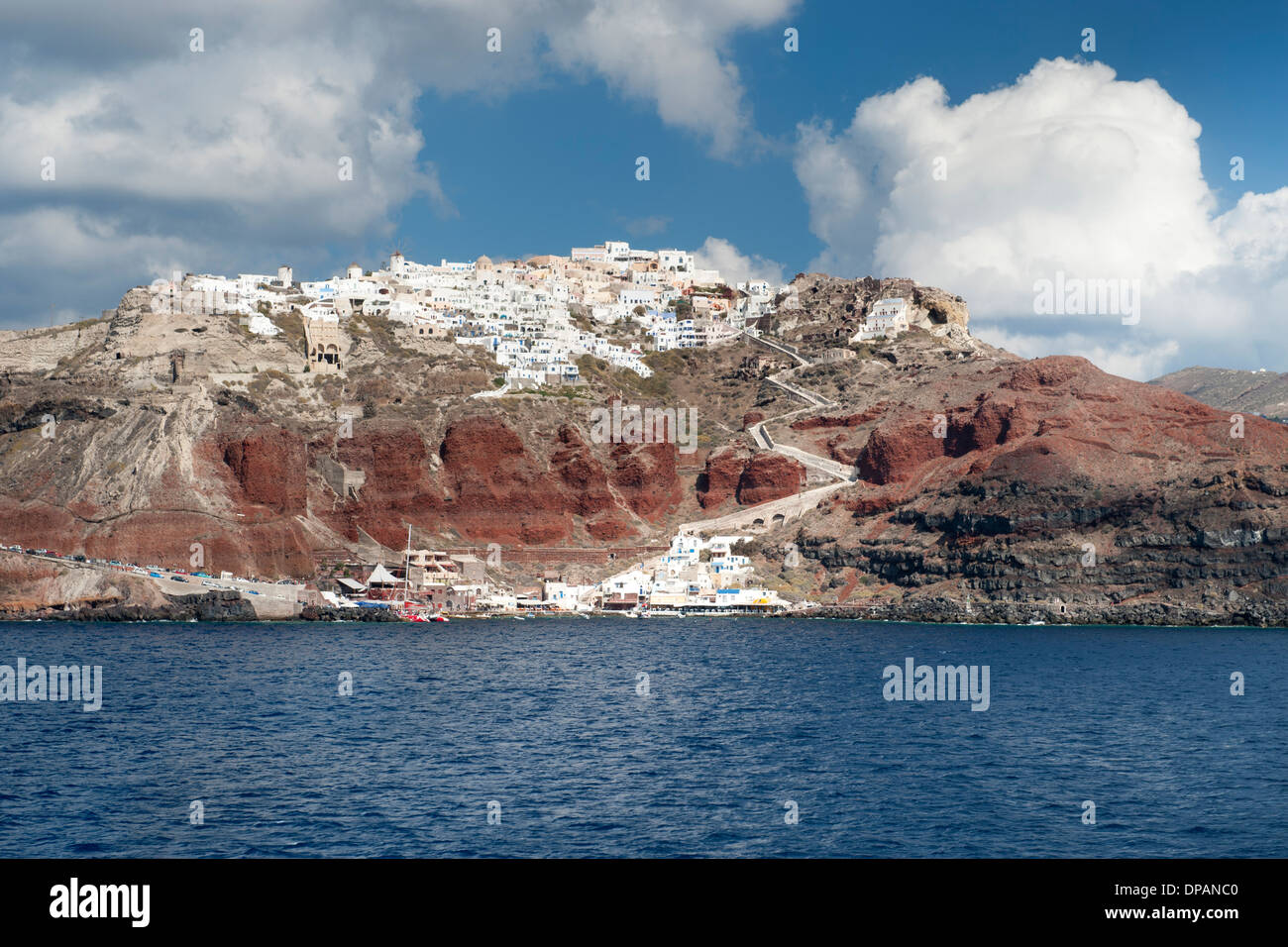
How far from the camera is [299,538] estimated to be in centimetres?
12306

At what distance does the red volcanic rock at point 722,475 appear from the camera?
154 m

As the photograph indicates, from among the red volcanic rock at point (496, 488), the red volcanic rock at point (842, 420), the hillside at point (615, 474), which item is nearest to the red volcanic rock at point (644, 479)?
the hillside at point (615, 474)

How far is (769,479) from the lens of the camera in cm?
15088

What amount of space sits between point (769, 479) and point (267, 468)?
63563 mm

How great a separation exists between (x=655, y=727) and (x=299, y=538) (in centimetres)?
8168

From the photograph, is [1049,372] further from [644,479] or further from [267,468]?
[267,468]

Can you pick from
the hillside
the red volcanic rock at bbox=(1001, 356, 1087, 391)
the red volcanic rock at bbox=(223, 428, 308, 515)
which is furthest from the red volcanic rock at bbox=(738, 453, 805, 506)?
the red volcanic rock at bbox=(223, 428, 308, 515)

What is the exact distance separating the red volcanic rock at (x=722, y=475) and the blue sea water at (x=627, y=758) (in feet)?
234

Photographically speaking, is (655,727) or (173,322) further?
(173,322)

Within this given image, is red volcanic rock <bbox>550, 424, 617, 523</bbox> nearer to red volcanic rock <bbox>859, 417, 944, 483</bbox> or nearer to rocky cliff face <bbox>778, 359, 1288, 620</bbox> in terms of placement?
rocky cliff face <bbox>778, 359, 1288, 620</bbox>

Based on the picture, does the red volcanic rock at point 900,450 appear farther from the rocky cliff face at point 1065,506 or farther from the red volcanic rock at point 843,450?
the red volcanic rock at point 843,450

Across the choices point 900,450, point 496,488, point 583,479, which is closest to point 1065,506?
point 900,450
